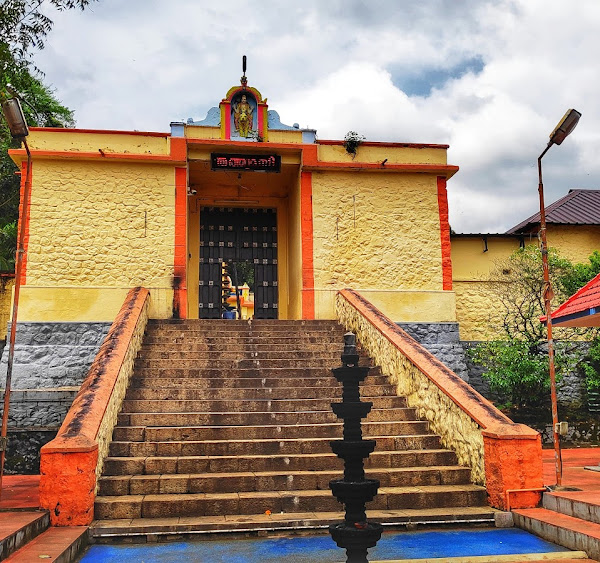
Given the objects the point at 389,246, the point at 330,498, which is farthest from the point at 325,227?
the point at 330,498

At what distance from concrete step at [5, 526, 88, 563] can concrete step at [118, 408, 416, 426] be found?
2.02 metres

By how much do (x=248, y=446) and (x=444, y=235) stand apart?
25.1ft

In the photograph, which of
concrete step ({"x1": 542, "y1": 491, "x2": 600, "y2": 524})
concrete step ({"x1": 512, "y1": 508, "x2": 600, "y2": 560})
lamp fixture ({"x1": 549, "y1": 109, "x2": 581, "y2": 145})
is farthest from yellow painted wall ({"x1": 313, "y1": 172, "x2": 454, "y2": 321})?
concrete step ({"x1": 512, "y1": 508, "x2": 600, "y2": 560})

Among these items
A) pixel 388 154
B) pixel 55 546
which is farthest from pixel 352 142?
pixel 55 546

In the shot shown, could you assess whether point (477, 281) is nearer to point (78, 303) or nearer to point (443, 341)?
point (443, 341)

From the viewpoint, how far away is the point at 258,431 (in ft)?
22.5

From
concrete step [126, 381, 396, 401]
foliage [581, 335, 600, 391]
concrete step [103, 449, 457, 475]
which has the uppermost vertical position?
foliage [581, 335, 600, 391]

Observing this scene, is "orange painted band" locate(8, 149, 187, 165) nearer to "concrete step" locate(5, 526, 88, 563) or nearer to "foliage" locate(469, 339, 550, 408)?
"foliage" locate(469, 339, 550, 408)

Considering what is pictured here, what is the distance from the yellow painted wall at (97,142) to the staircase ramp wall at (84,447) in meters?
5.66

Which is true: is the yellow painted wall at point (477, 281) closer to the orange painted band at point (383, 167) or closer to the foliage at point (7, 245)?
the orange painted band at point (383, 167)

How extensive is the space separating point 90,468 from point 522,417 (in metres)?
8.70

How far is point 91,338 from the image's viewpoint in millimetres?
11094

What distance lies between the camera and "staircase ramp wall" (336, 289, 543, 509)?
567cm

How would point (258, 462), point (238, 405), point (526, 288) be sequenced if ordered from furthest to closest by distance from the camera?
point (526, 288) → point (238, 405) → point (258, 462)
